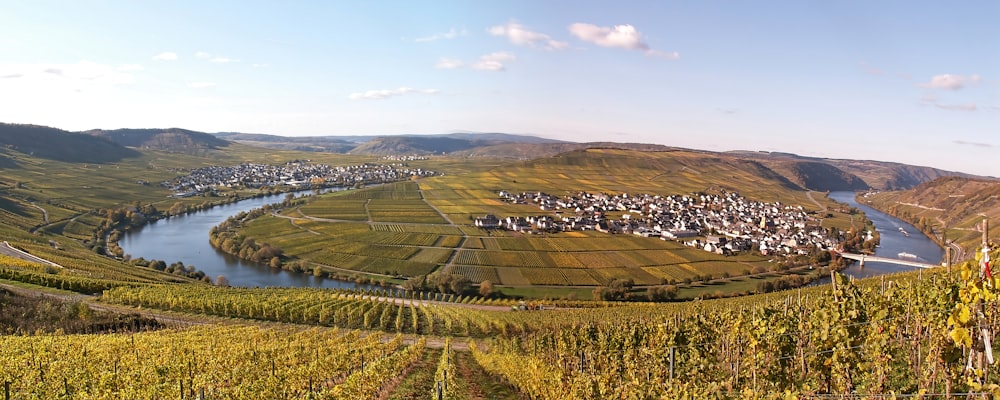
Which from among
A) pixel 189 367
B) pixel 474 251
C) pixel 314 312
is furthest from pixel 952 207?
pixel 189 367

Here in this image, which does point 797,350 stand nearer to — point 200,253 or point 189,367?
point 189,367

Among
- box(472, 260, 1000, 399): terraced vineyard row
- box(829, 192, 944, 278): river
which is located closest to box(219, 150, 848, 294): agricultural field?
box(829, 192, 944, 278): river

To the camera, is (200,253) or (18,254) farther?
(200,253)

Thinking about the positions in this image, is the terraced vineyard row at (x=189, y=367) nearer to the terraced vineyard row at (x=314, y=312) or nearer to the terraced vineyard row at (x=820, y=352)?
the terraced vineyard row at (x=820, y=352)

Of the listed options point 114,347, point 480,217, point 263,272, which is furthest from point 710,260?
point 114,347

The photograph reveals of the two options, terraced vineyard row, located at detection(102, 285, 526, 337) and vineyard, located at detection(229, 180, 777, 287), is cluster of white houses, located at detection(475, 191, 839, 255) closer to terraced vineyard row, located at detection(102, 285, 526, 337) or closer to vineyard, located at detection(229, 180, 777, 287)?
vineyard, located at detection(229, 180, 777, 287)

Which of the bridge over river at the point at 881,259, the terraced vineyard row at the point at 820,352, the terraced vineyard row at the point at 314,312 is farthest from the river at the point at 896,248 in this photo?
the terraced vineyard row at the point at 820,352
